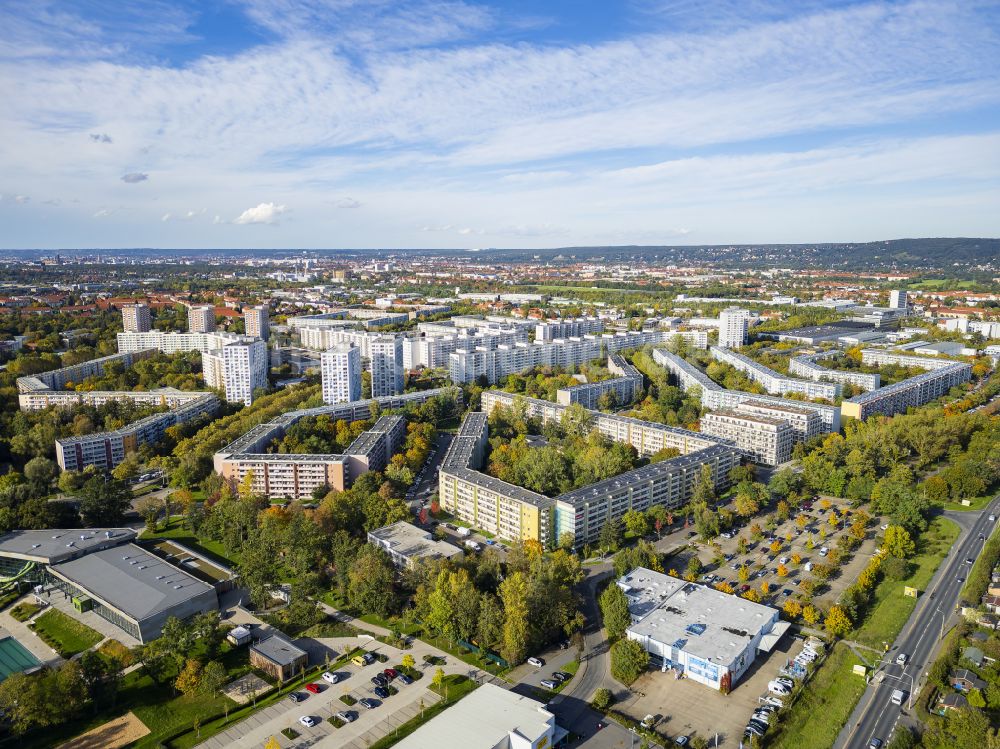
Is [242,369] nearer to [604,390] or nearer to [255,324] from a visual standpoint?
[255,324]

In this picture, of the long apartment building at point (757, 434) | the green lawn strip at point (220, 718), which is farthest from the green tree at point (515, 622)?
the long apartment building at point (757, 434)

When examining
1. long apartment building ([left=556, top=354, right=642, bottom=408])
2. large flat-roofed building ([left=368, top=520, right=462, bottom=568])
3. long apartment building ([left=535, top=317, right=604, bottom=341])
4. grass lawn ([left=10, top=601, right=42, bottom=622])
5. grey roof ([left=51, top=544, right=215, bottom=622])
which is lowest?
grass lawn ([left=10, top=601, right=42, bottom=622])

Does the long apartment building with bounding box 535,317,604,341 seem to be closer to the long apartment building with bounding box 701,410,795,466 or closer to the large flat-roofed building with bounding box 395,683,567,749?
the long apartment building with bounding box 701,410,795,466

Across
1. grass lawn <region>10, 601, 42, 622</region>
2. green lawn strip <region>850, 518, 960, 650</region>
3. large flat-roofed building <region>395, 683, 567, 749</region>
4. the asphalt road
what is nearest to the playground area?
grass lawn <region>10, 601, 42, 622</region>

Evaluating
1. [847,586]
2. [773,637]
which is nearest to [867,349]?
[847,586]

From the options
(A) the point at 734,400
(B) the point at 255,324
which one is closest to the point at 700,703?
(A) the point at 734,400

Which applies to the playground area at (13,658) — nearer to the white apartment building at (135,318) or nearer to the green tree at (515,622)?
the green tree at (515,622)

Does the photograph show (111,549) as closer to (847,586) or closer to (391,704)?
(391,704)
